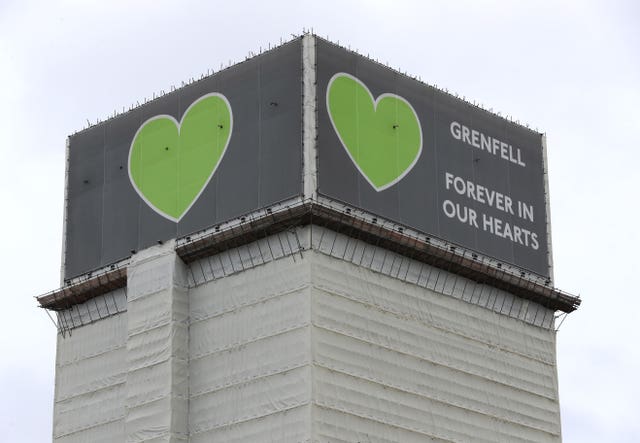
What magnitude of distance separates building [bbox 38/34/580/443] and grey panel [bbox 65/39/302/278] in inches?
7.7

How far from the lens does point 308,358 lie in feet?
474

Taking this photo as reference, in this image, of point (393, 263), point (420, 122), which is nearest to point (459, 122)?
point (420, 122)

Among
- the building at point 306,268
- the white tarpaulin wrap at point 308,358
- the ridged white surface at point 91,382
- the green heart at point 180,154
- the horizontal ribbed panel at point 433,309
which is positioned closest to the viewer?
the white tarpaulin wrap at point 308,358

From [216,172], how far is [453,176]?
2294 centimetres

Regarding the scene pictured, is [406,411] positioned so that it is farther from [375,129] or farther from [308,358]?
[375,129]

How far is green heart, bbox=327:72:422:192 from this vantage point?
6117 inches

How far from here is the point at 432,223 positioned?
531 ft

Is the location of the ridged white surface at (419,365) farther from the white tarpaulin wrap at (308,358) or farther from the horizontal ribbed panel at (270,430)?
the horizontal ribbed panel at (270,430)

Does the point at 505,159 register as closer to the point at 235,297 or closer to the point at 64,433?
the point at 235,297

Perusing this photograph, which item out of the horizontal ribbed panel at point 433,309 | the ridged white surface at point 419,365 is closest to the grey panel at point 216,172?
the horizontal ribbed panel at point 433,309

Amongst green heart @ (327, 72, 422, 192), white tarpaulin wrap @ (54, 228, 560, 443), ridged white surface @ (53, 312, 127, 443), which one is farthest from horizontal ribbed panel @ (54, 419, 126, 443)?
green heart @ (327, 72, 422, 192)

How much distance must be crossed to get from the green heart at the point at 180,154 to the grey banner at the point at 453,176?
1175cm

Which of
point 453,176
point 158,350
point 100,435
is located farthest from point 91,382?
point 453,176

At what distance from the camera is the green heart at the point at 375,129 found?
155 m
